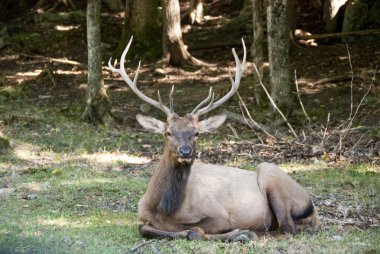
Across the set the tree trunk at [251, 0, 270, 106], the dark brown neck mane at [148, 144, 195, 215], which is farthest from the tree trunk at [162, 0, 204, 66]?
the dark brown neck mane at [148, 144, 195, 215]

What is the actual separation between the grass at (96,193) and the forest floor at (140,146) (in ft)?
0.06

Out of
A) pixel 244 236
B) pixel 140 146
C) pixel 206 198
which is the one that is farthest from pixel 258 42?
pixel 244 236

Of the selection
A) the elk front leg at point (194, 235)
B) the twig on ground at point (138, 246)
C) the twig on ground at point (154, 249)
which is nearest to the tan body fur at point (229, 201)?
the elk front leg at point (194, 235)

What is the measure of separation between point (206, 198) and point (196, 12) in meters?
17.8

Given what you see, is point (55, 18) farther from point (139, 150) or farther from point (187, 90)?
point (139, 150)

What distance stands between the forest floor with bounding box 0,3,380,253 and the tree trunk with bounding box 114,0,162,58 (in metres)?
0.55

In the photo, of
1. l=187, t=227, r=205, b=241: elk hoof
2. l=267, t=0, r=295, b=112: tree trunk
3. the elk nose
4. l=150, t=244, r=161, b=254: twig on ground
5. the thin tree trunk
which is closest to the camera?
l=150, t=244, r=161, b=254: twig on ground

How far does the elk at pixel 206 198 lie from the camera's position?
7609mm

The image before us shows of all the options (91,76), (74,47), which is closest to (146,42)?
(74,47)

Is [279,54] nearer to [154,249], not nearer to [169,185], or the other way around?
[169,185]

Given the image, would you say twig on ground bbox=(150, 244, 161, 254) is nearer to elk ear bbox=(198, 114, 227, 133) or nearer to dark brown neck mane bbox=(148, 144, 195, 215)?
dark brown neck mane bbox=(148, 144, 195, 215)

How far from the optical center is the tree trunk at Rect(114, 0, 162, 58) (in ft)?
68.2

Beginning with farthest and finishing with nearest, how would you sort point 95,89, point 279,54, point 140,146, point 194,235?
point 95,89 < point 279,54 < point 140,146 < point 194,235

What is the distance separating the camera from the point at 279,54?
46.5 ft
